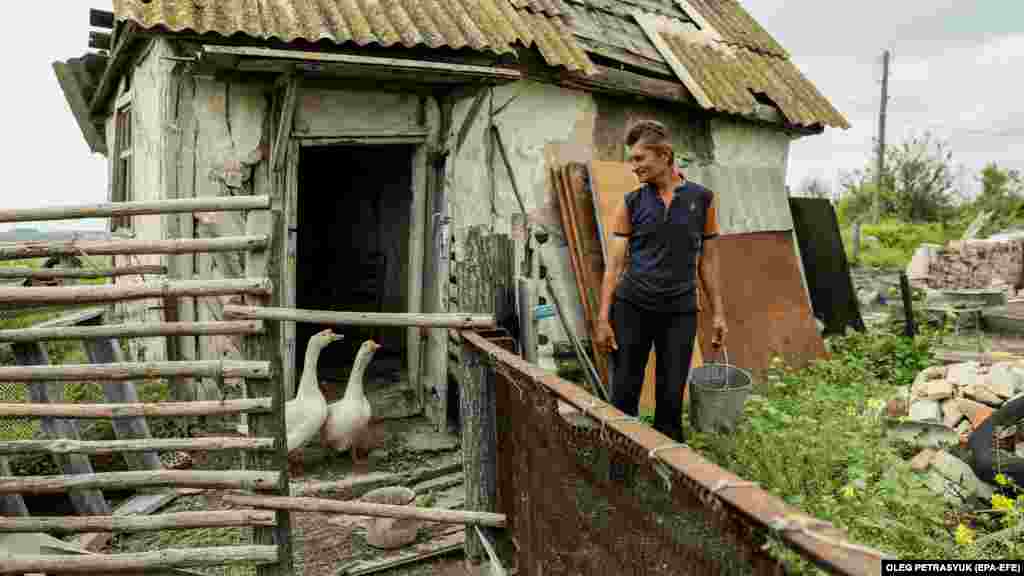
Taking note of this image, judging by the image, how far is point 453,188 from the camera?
5648 millimetres

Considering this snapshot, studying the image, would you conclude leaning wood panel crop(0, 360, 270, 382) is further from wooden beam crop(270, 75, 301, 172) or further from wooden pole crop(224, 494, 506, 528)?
wooden beam crop(270, 75, 301, 172)

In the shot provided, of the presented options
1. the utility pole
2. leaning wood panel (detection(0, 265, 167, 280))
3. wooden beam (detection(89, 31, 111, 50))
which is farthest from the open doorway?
the utility pole

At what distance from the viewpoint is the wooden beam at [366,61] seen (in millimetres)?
4273

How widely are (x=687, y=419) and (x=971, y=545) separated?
7.72ft

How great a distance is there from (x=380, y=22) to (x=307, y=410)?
2982 millimetres

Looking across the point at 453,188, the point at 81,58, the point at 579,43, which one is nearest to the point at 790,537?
the point at 453,188

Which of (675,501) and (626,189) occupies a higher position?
(626,189)

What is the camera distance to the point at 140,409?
10.1ft

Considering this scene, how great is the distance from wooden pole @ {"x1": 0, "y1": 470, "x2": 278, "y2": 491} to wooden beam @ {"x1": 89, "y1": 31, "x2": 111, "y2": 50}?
5.49 metres

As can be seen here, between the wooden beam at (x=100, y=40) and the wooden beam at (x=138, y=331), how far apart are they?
16.5 feet

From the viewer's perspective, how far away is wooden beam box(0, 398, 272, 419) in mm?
3016

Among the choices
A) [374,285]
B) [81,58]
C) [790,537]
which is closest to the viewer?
[790,537]

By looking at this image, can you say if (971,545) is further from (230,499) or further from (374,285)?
(374,285)

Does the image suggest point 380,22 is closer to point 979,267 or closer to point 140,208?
point 140,208
